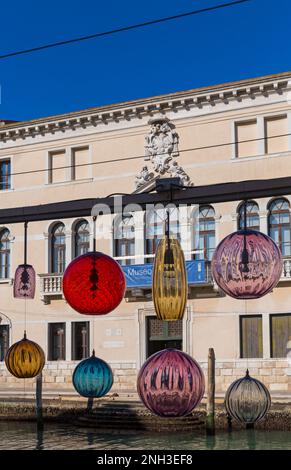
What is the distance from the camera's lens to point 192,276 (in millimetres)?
23250

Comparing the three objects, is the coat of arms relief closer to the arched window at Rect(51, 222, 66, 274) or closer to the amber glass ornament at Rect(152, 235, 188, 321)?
the arched window at Rect(51, 222, 66, 274)

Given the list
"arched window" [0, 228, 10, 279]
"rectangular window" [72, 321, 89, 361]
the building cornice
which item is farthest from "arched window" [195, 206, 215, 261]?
"arched window" [0, 228, 10, 279]

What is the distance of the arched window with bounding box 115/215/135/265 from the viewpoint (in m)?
25.1

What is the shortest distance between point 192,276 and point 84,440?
6232 mm

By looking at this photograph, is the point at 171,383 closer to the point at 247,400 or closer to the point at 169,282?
the point at 169,282

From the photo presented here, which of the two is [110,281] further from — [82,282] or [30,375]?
[30,375]

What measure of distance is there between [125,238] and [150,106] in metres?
4.20

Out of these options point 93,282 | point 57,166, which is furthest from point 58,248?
point 93,282

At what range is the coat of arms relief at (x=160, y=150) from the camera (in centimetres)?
2462

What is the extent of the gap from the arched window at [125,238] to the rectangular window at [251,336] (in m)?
4.12

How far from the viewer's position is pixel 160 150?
24.8m

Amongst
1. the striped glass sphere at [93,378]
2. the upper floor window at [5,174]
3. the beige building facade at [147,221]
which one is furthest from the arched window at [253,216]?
the striped glass sphere at [93,378]

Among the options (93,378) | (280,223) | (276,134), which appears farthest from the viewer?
(276,134)

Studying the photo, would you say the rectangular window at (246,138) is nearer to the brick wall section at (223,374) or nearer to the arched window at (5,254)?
the brick wall section at (223,374)
